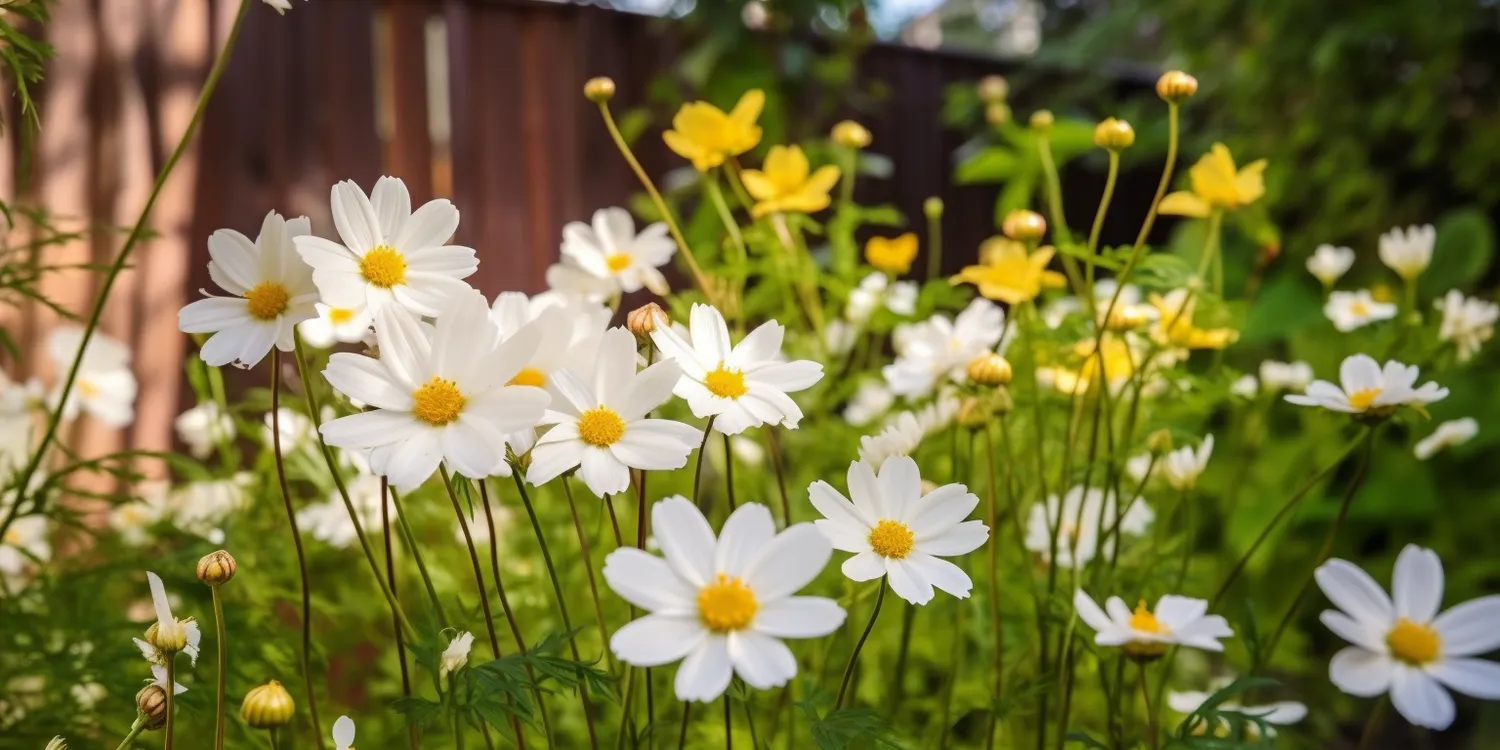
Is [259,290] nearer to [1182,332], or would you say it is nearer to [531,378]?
[531,378]

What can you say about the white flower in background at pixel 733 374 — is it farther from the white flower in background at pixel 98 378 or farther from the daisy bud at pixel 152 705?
the white flower in background at pixel 98 378

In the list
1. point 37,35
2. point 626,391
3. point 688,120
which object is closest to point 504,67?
point 37,35

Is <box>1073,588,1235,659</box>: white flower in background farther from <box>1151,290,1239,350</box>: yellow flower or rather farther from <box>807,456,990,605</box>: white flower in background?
<box>1151,290,1239,350</box>: yellow flower

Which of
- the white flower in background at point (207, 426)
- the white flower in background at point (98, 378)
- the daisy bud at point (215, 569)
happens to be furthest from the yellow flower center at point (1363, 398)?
the white flower in background at point (98, 378)

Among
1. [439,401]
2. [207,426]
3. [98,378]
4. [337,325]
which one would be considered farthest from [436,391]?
[98,378]

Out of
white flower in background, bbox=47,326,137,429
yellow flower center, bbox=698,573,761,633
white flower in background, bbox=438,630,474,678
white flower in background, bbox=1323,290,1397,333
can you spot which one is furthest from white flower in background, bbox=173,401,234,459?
white flower in background, bbox=1323,290,1397,333

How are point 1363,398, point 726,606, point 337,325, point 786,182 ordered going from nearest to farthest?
point 726,606
point 1363,398
point 337,325
point 786,182

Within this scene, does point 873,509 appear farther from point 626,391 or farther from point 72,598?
→ point 72,598
